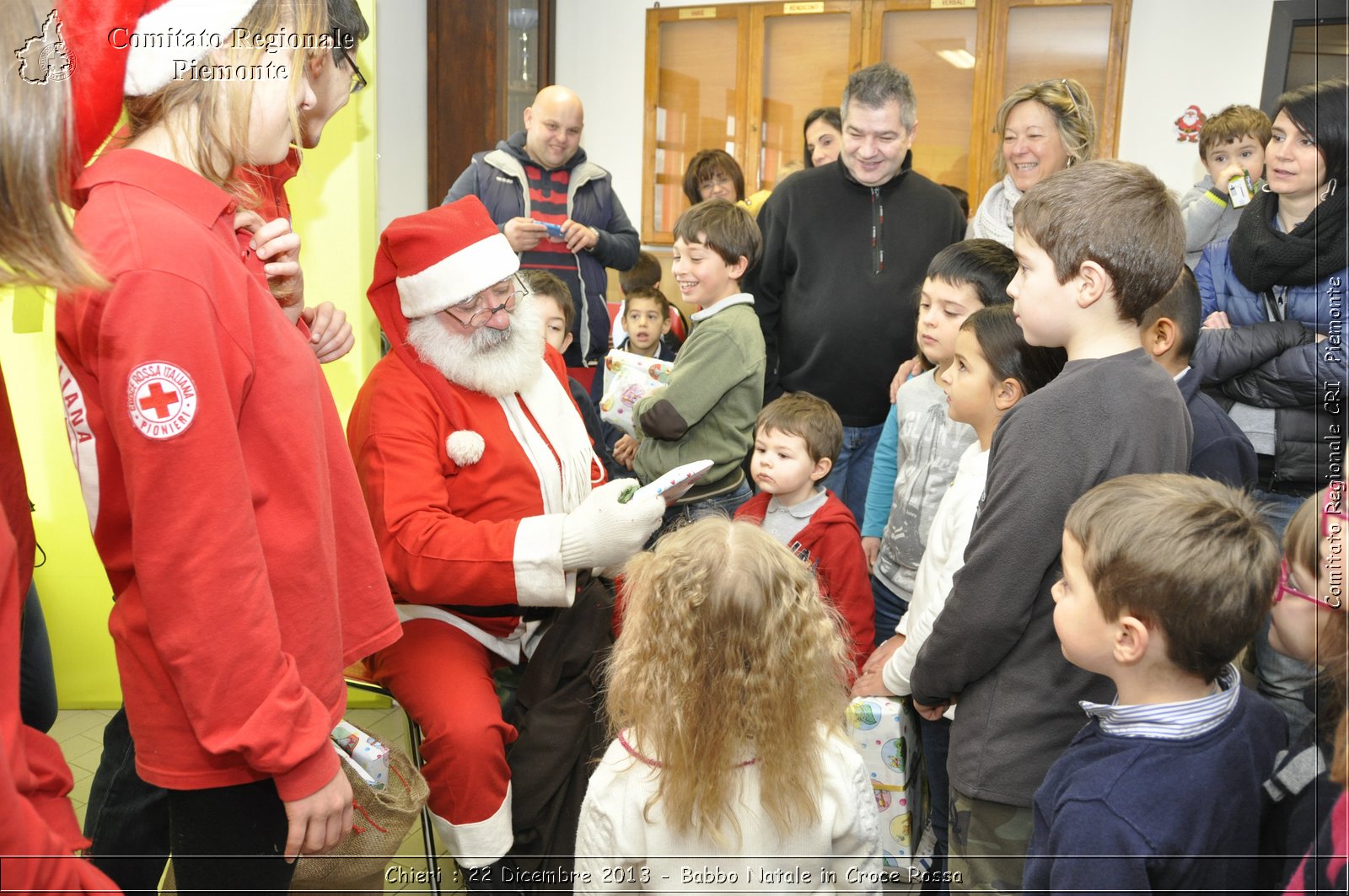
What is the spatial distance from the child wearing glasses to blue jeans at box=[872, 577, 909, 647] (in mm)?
1116

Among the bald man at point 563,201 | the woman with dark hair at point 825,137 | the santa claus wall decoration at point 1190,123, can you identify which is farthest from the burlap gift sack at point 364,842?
the santa claus wall decoration at point 1190,123

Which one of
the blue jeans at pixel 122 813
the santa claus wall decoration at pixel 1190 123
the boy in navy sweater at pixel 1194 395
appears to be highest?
the santa claus wall decoration at pixel 1190 123

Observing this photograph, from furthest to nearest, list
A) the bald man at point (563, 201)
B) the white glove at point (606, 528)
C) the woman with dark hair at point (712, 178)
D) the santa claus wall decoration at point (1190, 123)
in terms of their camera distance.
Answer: the santa claus wall decoration at point (1190, 123), the woman with dark hair at point (712, 178), the bald man at point (563, 201), the white glove at point (606, 528)

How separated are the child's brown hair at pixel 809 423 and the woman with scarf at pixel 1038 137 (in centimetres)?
80

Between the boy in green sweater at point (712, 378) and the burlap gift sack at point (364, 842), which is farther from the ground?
the boy in green sweater at point (712, 378)

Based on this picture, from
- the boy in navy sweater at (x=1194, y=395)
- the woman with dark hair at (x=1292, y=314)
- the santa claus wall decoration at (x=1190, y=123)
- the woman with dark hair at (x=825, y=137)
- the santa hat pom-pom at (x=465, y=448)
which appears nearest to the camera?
the boy in navy sweater at (x=1194, y=395)

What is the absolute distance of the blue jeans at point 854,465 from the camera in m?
3.28

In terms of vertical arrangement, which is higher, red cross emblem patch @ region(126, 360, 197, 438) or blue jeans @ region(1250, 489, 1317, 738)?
red cross emblem patch @ region(126, 360, 197, 438)

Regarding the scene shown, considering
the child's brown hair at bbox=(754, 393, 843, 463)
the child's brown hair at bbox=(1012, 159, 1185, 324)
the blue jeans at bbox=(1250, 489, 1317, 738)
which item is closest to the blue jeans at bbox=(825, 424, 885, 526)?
the child's brown hair at bbox=(754, 393, 843, 463)

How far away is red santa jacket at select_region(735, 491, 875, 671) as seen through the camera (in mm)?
2533

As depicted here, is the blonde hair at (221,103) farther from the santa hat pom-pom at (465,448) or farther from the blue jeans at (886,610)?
the blue jeans at (886,610)

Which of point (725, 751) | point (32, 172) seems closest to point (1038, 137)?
point (725, 751)

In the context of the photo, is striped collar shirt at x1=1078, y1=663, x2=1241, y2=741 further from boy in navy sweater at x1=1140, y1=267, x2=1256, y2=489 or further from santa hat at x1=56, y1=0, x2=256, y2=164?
santa hat at x1=56, y1=0, x2=256, y2=164

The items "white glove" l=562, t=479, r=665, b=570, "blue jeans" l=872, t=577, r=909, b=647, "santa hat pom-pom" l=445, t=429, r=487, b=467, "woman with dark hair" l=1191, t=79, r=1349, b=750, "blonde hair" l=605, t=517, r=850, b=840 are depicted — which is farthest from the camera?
"woman with dark hair" l=1191, t=79, r=1349, b=750
